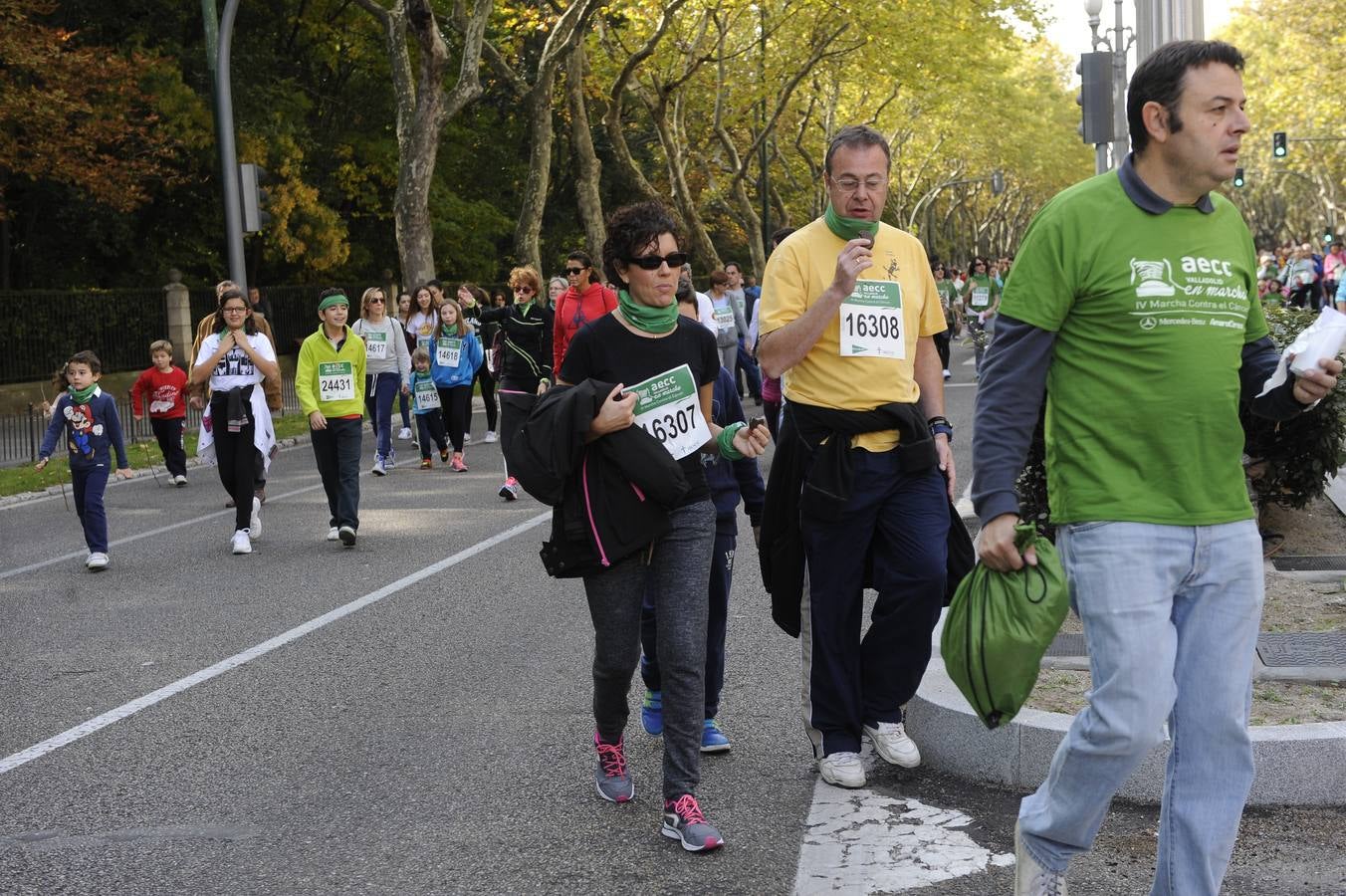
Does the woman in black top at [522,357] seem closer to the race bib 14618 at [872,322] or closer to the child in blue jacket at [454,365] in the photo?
the child in blue jacket at [454,365]

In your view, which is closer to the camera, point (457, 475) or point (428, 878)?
point (428, 878)

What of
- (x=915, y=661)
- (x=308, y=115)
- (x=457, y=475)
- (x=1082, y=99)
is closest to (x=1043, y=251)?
(x=915, y=661)

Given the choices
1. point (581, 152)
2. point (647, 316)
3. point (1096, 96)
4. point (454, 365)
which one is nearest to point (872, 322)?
point (647, 316)

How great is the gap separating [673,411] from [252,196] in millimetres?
18480

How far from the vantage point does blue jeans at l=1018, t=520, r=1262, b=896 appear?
11.1 ft

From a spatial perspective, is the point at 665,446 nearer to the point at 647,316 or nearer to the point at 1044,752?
the point at 647,316

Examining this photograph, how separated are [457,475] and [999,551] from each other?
12.4m

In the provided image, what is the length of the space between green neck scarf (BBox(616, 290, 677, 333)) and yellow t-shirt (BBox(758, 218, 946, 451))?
1.03ft

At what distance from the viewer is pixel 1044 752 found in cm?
502

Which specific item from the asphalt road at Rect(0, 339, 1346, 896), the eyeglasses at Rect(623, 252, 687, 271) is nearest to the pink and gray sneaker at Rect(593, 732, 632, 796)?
the asphalt road at Rect(0, 339, 1346, 896)

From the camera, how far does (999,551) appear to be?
3.53 m

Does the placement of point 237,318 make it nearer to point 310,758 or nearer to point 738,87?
point 310,758

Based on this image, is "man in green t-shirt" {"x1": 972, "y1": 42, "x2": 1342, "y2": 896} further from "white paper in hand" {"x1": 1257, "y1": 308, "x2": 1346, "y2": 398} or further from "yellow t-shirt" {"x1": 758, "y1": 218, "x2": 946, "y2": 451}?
"yellow t-shirt" {"x1": 758, "y1": 218, "x2": 946, "y2": 451}

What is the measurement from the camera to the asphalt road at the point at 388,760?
14.8ft
